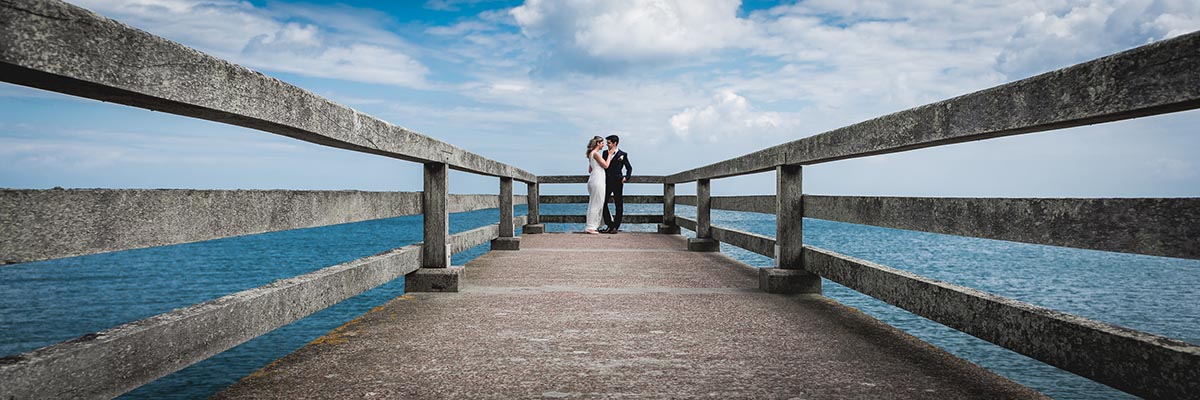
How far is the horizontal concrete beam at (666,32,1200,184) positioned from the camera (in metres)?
1.58

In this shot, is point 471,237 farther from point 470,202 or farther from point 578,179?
point 578,179

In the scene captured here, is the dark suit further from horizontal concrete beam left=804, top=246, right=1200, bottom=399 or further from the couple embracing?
horizontal concrete beam left=804, top=246, right=1200, bottom=399

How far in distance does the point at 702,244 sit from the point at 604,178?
3.52 meters

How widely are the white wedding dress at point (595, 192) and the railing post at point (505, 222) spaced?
307cm

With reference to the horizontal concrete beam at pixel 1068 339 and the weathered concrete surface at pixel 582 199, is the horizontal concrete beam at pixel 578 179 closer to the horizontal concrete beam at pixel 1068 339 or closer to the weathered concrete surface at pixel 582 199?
the weathered concrete surface at pixel 582 199

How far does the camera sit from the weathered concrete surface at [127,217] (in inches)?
57.6

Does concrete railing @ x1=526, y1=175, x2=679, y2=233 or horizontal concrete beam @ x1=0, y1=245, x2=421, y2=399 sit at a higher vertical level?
concrete railing @ x1=526, y1=175, x2=679, y2=233

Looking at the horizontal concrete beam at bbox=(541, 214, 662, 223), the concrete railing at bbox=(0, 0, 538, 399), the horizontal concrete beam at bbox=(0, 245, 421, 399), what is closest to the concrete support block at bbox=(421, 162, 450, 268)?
the concrete railing at bbox=(0, 0, 538, 399)

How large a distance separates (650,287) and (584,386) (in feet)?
7.72

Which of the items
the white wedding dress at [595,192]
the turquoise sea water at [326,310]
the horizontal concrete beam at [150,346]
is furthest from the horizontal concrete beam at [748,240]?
the white wedding dress at [595,192]

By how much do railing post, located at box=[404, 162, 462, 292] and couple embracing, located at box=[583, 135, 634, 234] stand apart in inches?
243

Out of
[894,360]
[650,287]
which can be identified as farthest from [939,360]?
[650,287]

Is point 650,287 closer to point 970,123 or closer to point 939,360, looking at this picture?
point 939,360

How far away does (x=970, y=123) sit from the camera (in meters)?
2.36
